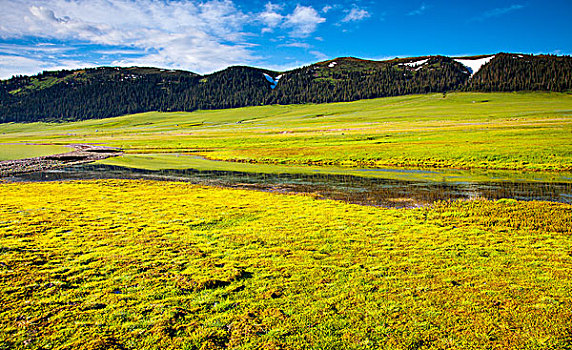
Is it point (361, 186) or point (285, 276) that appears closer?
point (285, 276)

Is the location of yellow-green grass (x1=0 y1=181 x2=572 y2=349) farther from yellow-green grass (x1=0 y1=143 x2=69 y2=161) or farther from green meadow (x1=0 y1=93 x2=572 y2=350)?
yellow-green grass (x1=0 y1=143 x2=69 y2=161)

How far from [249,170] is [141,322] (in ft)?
145

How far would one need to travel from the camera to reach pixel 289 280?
12500 mm

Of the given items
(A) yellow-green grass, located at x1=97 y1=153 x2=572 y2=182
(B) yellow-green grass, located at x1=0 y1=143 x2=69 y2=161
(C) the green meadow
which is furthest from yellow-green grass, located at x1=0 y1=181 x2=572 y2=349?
(B) yellow-green grass, located at x1=0 y1=143 x2=69 y2=161

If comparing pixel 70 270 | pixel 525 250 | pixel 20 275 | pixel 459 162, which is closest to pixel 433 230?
pixel 525 250

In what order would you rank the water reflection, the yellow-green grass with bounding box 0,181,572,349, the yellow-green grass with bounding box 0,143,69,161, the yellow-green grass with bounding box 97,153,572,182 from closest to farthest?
the yellow-green grass with bounding box 0,181,572,349 < the water reflection < the yellow-green grass with bounding box 97,153,572,182 < the yellow-green grass with bounding box 0,143,69,161

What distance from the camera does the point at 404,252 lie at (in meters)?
15.3

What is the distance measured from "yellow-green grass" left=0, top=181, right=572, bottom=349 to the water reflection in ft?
23.0

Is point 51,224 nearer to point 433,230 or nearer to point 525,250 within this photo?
point 433,230

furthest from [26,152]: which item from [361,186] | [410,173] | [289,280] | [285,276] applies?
[289,280]

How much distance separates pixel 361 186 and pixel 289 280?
85.8 feet

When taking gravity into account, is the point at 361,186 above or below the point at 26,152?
below

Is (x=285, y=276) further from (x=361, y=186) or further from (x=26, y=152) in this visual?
(x=26, y=152)

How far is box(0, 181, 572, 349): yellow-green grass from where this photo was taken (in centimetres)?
916
